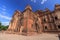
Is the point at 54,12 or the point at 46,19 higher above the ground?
the point at 54,12

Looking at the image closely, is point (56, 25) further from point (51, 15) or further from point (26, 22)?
point (26, 22)

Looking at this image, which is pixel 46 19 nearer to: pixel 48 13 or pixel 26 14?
pixel 48 13

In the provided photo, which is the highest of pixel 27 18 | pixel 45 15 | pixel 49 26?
pixel 45 15

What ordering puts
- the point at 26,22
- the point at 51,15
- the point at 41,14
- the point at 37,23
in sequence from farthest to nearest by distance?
the point at 41,14 < the point at 51,15 < the point at 37,23 < the point at 26,22

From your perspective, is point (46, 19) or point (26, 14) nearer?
point (26, 14)

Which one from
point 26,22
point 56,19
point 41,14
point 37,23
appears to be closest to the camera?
point 26,22

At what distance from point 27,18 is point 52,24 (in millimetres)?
10900

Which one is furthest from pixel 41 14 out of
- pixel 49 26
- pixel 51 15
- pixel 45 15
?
pixel 49 26

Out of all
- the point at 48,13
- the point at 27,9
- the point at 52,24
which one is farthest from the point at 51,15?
the point at 27,9

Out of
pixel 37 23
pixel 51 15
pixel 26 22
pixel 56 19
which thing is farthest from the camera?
pixel 51 15

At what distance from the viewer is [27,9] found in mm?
24016

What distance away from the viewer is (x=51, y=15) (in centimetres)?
3111

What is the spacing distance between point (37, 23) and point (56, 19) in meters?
7.10

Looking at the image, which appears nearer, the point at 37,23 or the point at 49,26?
the point at 37,23
